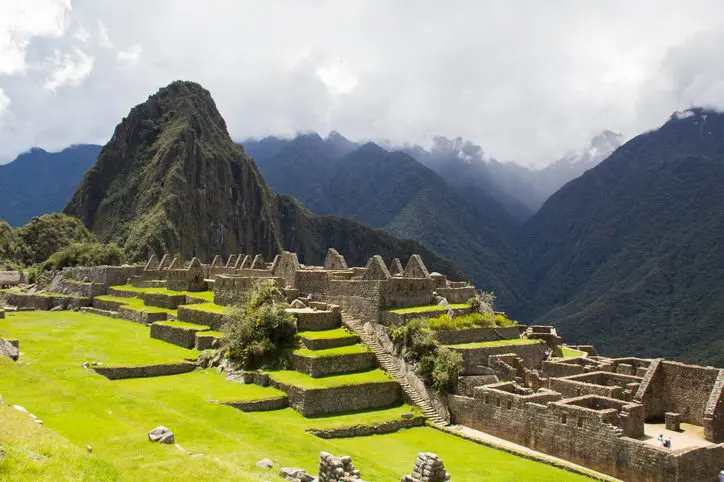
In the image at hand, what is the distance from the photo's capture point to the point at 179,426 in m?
17.3

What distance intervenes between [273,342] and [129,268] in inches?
1371

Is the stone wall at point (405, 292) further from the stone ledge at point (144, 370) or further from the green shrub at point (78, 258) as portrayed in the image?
the green shrub at point (78, 258)

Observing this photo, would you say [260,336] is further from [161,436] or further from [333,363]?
[161,436]

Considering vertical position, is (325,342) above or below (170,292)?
below

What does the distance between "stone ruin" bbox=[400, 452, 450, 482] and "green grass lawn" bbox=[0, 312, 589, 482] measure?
2589mm

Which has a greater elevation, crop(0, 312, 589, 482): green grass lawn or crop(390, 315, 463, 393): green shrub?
crop(390, 315, 463, 393): green shrub

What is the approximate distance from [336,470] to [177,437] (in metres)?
5.91

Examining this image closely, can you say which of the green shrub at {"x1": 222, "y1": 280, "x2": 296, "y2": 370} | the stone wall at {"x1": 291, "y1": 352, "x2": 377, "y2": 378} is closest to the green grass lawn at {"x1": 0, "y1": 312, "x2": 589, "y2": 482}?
the stone wall at {"x1": 291, "y1": 352, "x2": 377, "y2": 378}

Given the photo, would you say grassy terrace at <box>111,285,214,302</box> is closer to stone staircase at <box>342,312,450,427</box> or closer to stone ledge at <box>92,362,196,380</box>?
stone ledge at <box>92,362,196,380</box>

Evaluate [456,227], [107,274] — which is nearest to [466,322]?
[107,274]

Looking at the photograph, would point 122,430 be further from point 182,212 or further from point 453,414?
point 182,212

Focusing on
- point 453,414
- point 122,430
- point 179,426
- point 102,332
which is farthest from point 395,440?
point 102,332

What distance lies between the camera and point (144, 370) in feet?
85.6

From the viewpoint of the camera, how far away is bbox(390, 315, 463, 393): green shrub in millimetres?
25062
